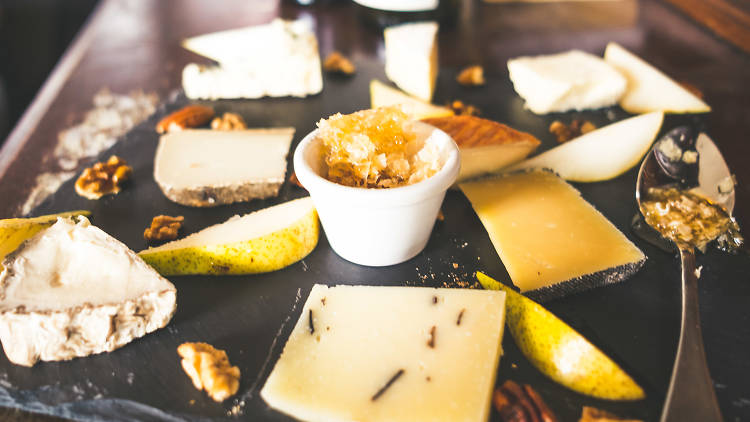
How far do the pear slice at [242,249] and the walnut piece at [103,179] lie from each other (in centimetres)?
36

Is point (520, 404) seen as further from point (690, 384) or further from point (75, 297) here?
point (75, 297)

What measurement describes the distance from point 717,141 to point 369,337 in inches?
54.3

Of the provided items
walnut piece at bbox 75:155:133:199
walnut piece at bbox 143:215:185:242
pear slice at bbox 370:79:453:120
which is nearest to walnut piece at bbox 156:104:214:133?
walnut piece at bbox 75:155:133:199

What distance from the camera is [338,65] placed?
2.09 metres

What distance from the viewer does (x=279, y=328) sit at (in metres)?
1.06

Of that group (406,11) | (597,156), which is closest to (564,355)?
(597,156)

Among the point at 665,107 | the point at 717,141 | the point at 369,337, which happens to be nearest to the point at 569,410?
the point at 369,337

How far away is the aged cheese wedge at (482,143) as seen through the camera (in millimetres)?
1388

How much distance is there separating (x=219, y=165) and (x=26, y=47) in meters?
2.30

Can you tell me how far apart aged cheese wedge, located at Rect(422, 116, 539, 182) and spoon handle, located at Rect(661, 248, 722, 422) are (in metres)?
0.61

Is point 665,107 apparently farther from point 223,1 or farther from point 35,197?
point 223,1

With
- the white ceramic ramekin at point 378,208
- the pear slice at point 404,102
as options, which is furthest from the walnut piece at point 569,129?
the white ceramic ramekin at point 378,208

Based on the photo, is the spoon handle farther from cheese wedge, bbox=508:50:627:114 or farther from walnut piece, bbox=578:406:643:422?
cheese wedge, bbox=508:50:627:114

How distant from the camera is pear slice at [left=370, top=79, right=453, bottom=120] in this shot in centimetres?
168
